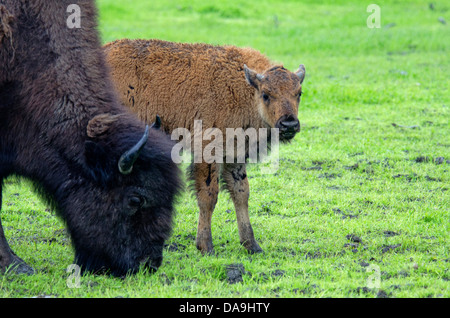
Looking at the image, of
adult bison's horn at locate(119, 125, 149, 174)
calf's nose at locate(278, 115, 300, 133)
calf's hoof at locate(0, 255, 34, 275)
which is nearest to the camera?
adult bison's horn at locate(119, 125, 149, 174)

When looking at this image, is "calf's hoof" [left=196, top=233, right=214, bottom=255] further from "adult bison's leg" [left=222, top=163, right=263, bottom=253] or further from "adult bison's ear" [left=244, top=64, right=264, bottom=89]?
"adult bison's ear" [left=244, top=64, right=264, bottom=89]

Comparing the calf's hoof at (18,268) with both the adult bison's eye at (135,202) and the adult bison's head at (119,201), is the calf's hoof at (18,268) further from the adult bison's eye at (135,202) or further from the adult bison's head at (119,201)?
the adult bison's eye at (135,202)

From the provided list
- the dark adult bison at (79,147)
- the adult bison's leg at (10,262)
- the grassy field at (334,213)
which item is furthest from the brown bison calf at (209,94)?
the adult bison's leg at (10,262)

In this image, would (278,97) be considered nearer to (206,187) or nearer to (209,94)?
(209,94)

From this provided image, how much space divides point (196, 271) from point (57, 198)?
4.45 ft

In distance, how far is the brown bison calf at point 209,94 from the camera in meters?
6.92

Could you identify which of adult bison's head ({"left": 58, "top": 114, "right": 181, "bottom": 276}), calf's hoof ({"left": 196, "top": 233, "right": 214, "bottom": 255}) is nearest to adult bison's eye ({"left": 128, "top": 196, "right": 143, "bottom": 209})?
adult bison's head ({"left": 58, "top": 114, "right": 181, "bottom": 276})

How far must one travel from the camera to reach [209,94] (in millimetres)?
7102

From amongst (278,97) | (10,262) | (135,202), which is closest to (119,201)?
(135,202)

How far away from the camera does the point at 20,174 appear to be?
5.84 meters

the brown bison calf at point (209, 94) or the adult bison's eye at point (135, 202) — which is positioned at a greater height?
the brown bison calf at point (209, 94)

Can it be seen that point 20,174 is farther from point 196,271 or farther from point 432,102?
point 432,102

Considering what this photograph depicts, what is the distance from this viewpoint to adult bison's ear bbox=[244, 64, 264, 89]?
7004 millimetres
